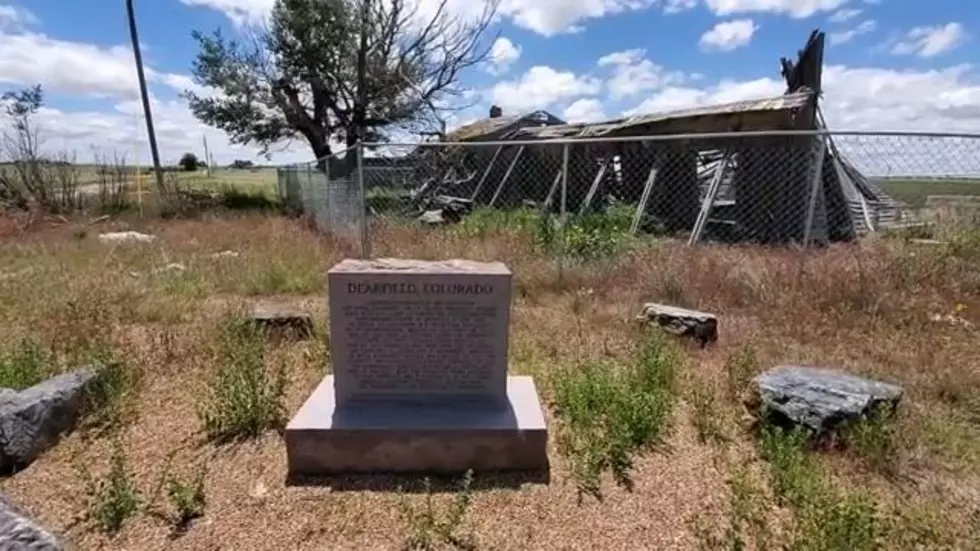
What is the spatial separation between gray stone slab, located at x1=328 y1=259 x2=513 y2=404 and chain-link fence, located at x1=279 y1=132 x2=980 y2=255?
3.90 m

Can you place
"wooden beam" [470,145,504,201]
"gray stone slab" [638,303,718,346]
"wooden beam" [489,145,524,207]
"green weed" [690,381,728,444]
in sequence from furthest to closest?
1. "wooden beam" [470,145,504,201]
2. "wooden beam" [489,145,524,207]
3. "gray stone slab" [638,303,718,346]
4. "green weed" [690,381,728,444]

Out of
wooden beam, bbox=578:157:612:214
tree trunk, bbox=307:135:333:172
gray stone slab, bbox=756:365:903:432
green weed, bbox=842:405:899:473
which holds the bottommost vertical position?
green weed, bbox=842:405:899:473

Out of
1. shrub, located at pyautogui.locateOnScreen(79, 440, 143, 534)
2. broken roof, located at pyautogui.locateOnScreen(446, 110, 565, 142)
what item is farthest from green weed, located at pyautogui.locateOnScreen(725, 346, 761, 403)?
broken roof, located at pyautogui.locateOnScreen(446, 110, 565, 142)

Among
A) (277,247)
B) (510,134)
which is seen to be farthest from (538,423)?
(510,134)

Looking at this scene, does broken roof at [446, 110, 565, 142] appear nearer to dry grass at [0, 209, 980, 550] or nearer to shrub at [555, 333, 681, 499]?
dry grass at [0, 209, 980, 550]

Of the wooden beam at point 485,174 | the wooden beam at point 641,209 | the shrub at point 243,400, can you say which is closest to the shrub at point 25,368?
the shrub at point 243,400

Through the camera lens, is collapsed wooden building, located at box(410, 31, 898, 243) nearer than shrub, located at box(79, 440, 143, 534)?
No

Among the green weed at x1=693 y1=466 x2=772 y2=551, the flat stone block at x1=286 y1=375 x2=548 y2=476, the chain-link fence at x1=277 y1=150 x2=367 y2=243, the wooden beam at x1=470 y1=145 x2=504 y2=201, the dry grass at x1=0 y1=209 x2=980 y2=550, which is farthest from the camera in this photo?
the wooden beam at x1=470 y1=145 x2=504 y2=201

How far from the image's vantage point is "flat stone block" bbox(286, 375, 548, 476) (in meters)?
2.99

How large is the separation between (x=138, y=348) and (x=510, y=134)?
11997 millimetres

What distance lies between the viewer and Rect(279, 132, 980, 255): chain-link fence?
26.7 feet

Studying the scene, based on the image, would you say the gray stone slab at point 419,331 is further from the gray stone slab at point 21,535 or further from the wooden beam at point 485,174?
the wooden beam at point 485,174

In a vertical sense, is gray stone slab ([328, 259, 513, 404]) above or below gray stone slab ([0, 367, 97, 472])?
above

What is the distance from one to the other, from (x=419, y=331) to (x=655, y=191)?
8.53m
